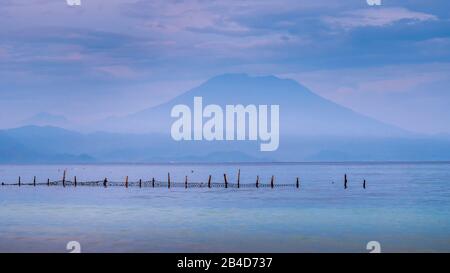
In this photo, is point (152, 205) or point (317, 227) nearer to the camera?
point (317, 227)
